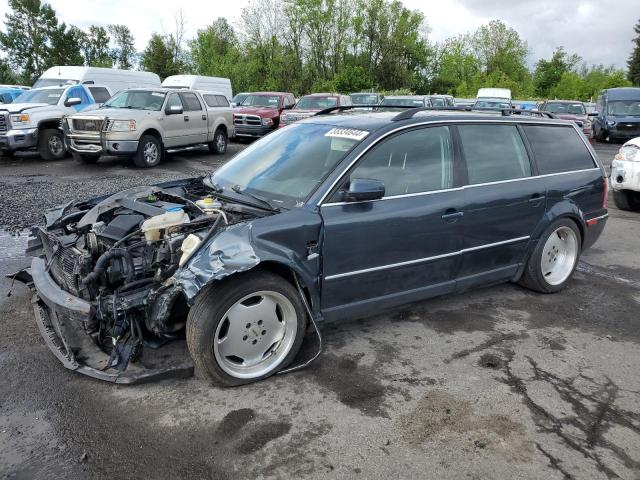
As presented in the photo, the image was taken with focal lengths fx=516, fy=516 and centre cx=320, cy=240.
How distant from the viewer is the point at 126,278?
Result: 3.29m

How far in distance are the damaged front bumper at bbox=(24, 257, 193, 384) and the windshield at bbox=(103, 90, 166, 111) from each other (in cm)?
953

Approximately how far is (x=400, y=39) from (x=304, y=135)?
53.5 metres

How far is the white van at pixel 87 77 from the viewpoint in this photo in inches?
661

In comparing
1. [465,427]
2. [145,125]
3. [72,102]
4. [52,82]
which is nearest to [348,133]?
[465,427]

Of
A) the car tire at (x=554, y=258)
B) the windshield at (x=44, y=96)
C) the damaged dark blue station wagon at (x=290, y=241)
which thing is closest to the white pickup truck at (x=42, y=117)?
the windshield at (x=44, y=96)

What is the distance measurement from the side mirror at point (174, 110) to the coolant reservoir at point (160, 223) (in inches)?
392

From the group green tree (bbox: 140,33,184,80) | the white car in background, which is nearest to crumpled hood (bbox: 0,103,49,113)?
the white car in background

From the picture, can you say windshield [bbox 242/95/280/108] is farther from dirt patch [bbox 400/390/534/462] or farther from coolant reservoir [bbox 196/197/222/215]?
dirt patch [bbox 400/390/534/462]

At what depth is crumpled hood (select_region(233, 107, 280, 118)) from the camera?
1838 cm

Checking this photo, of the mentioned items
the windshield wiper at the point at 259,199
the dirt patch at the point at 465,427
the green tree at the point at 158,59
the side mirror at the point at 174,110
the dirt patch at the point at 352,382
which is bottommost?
the dirt patch at the point at 352,382

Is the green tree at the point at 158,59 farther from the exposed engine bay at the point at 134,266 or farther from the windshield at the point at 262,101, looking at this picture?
the exposed engine bay at the point at 134,266

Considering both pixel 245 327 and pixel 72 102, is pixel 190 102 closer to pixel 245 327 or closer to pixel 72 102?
pixel 72 102

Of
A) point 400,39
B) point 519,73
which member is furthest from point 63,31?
point 519,73

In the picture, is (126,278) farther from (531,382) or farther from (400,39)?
(400,39)
